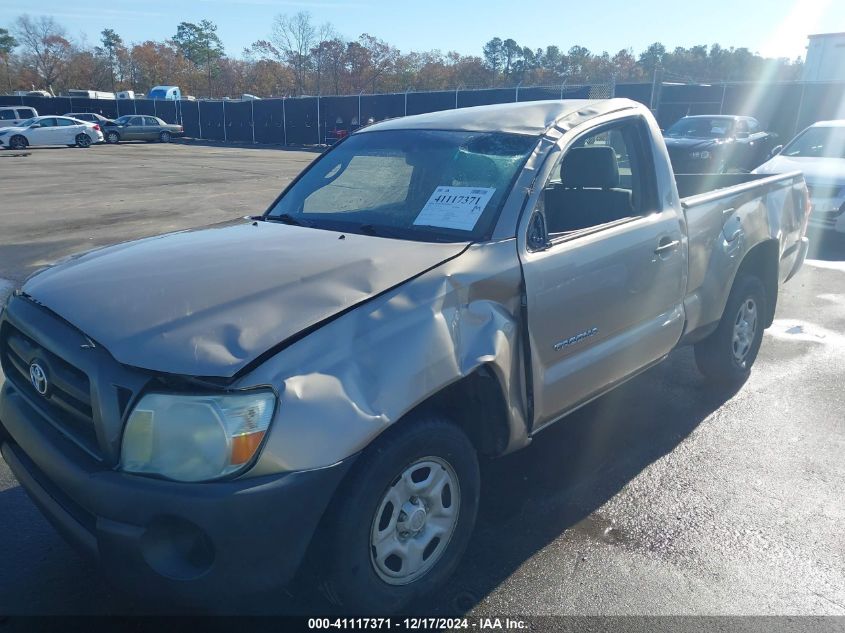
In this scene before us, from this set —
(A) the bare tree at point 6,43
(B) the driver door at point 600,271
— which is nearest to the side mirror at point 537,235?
(B) the driver door at point 600,271

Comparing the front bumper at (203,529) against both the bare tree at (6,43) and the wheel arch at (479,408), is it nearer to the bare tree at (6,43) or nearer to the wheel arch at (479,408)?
the wheel arch at (479,408)

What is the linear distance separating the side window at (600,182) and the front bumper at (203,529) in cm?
214

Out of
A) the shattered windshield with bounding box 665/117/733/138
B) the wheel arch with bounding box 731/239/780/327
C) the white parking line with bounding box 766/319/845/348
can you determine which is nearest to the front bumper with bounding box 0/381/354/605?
the wheel arch with bounding box 731/239/780/327

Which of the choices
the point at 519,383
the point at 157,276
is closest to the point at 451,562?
the point at 519,383

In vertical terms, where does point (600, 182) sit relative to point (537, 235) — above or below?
above

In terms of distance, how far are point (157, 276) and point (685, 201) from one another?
9.89 feet

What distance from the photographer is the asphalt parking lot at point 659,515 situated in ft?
9.21

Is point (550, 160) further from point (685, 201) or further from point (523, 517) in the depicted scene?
point (523, 517)

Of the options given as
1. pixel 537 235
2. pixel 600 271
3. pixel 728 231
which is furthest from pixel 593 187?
pixel 728 231

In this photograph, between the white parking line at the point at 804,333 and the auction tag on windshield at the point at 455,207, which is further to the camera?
the white parking line at the point at 804,333

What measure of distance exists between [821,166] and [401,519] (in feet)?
35.1


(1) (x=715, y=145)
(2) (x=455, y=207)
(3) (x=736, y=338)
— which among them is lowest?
(3) (x=736, y=338)

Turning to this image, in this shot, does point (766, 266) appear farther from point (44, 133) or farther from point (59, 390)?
point (44, 133)

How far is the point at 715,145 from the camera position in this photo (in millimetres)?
16672
